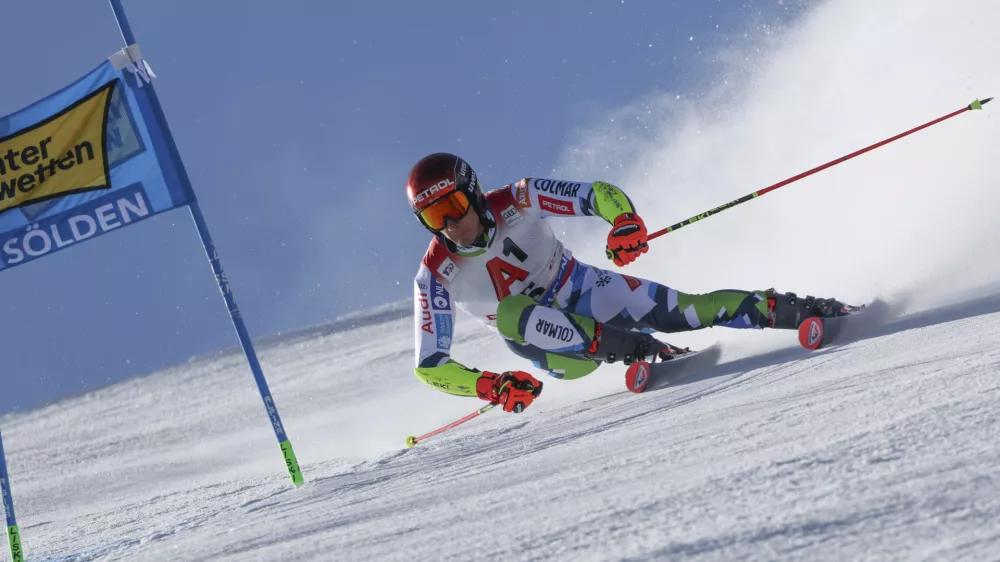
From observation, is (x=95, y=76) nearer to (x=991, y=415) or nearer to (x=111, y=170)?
(x=111, y=170)

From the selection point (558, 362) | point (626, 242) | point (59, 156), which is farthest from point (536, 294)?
point (59, 156)

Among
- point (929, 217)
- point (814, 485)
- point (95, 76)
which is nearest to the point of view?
point (814, 485)

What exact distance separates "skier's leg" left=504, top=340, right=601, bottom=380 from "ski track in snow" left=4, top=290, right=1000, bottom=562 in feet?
0.79

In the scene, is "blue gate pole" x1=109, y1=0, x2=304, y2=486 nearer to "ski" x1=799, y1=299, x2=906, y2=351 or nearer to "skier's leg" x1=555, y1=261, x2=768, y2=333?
"skier's leg" x1=555, y1=261, x2=768, y2=333

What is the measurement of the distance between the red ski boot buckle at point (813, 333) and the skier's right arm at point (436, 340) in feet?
5.31

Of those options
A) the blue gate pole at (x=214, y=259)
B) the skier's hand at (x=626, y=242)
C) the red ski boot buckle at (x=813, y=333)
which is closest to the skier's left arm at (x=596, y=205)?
the skier's hand at (x=626, y=242)

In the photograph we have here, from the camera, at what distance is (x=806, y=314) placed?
470 cm

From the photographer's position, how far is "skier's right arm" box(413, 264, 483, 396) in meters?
4.95

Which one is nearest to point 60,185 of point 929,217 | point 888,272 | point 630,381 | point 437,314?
point 437,314

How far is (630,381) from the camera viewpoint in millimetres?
5180

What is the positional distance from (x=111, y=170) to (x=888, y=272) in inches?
207

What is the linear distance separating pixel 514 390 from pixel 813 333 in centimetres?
145

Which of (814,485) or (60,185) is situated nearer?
(814,485)

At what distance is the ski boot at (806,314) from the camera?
4.45 m
